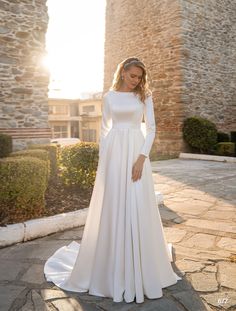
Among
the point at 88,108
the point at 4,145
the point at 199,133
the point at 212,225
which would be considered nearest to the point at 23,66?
the point at 4,145

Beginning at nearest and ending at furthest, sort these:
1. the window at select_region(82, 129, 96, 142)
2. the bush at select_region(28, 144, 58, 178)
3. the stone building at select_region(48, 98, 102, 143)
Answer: the bush at select_region(28, 144, 58, 178) → the stone building at select_region(48, 98, 102, 143) → the window at select_region(82, 129, 96, 142)

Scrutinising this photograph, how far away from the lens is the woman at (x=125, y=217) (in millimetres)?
2506

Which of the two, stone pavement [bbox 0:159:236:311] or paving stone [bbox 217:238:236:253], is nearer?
stone pavement [bbox 0:159:236:311]

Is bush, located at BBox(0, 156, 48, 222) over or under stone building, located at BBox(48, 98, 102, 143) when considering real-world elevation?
under

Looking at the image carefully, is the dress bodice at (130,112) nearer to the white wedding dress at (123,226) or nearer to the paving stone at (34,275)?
the white wedding dress at (123,226)

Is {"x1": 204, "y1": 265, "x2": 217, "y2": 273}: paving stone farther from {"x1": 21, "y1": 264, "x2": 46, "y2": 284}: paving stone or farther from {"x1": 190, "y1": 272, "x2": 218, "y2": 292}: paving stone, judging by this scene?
{"x1": 21, "y1": 264, "x2": 46, "y2": 284}: paving stone

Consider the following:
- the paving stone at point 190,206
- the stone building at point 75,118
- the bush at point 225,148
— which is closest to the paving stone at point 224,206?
the paving stone at point 190,206

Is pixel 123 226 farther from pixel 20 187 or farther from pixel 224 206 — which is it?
pixel 224 206

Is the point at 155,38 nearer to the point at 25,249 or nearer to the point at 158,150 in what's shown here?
the point at 158,150

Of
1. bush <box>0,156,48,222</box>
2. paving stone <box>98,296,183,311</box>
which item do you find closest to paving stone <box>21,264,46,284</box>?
paving stone <box>98,296,183,311</box>

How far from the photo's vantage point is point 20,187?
3.89m

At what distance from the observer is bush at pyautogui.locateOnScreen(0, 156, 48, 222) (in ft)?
12.7

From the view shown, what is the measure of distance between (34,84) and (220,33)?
937cm

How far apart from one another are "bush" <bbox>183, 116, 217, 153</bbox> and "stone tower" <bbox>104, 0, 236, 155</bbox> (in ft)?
1.04
